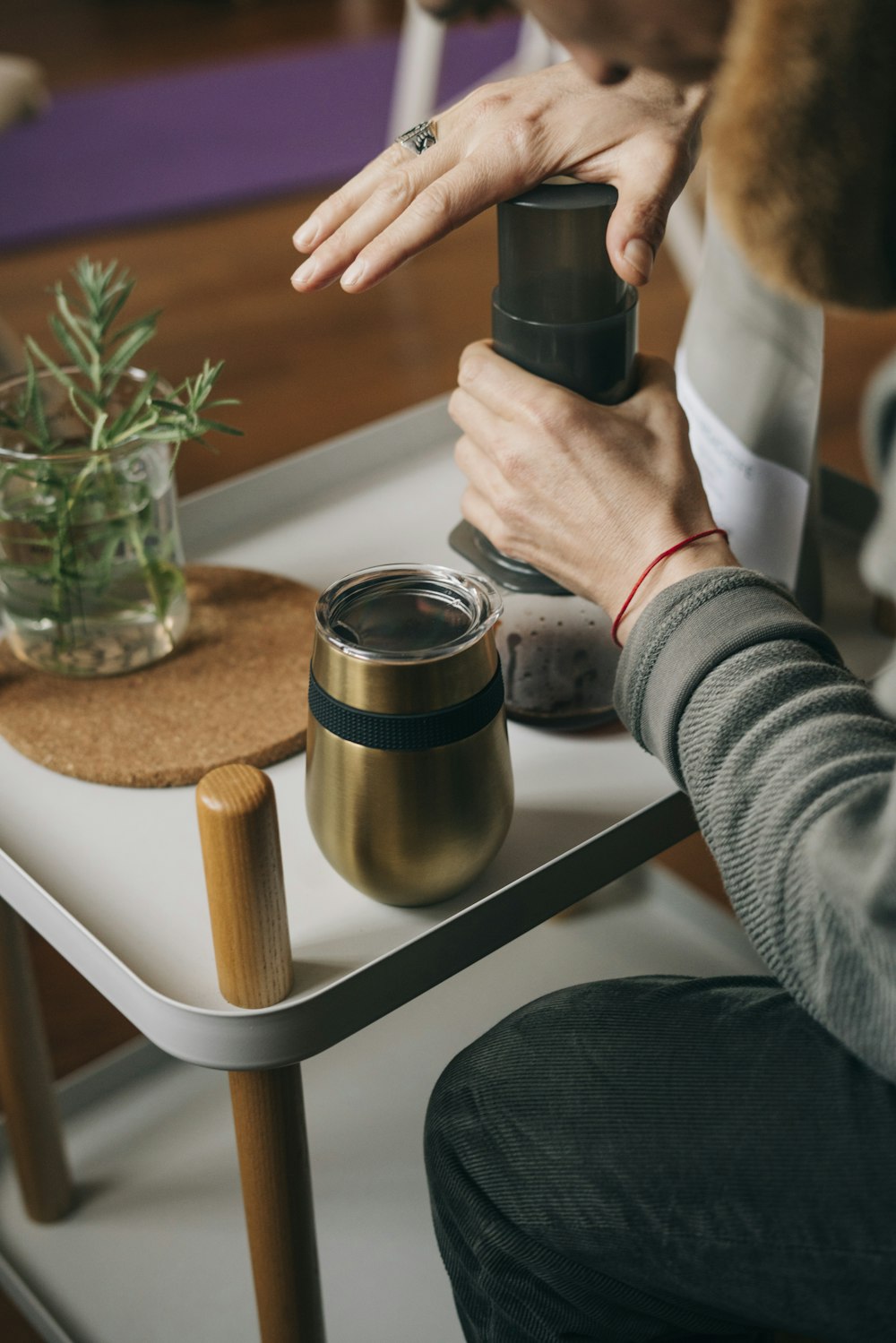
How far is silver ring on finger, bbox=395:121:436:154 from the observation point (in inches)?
30.7

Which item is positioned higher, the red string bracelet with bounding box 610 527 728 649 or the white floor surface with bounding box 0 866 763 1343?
the red string bracelet with bounding box 610 527 728 649

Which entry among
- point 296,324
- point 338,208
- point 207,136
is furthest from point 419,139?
point 207,136

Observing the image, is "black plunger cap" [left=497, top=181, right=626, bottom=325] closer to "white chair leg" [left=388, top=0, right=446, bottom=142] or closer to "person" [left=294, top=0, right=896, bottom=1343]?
"person" [left=294, top=0, right=896, bottom=1343]

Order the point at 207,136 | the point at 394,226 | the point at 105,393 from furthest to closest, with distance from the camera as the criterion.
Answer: the point at 207,136 < the point at 105,393 < the point at 394,226

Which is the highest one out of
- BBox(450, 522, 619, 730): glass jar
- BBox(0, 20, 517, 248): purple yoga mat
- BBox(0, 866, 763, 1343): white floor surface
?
BBox(450, 522, 619, 730): glass jar

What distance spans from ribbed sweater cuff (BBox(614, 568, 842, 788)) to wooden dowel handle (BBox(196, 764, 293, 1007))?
0.18 meters

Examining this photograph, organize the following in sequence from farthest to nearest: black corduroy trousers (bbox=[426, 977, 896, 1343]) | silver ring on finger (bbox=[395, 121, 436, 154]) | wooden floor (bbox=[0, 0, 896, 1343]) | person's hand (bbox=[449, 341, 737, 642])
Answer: wooden floor (bbox=[0, 0, 896, 1343])
silver ring on finger (bbox=[395, 121, 436, 154])
person's hand (bbox=[449, 341, 737, 642])
black corduroy trousers (bbox=[426, 977, 896, 1343])

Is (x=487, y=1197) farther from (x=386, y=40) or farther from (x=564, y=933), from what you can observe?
(x=386, y=40)

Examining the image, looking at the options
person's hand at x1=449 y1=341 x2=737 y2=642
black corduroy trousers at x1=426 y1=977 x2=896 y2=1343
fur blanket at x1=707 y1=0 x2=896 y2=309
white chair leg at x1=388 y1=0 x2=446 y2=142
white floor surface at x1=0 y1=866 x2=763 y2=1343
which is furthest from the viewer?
white chair leg at x1=388 y1=0 x2=446 y2=142

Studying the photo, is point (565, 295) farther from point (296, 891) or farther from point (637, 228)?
point (296, 891)

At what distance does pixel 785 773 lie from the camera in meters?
0.56

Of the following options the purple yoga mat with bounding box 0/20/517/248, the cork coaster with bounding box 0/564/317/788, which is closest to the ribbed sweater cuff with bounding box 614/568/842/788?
the cork coaster with bounding box 0/564/317/788

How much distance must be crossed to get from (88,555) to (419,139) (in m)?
0.29

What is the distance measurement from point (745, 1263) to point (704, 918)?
2.06ft
